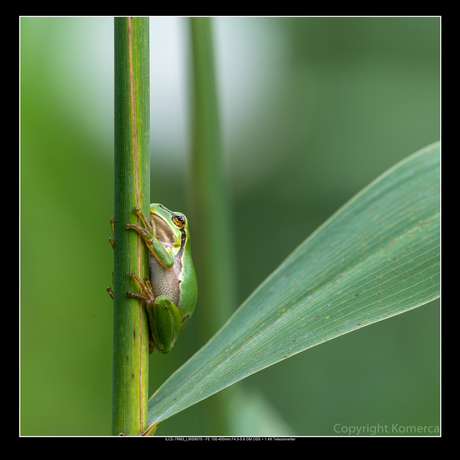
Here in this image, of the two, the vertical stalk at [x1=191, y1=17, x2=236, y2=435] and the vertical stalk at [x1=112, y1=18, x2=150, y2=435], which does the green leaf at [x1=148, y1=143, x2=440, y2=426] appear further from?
the vertical stalk at [x1=191, y1=17, x2=236, y2=435]

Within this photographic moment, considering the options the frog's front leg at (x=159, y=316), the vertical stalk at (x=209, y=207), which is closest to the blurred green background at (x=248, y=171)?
the vertical stalk at (x=209, y=207)

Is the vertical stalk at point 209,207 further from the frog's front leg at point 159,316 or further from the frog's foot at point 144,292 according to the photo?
the frog's foot at point 144,292

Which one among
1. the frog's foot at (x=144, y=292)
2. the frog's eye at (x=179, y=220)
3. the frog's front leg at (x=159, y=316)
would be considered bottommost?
the frog's front leg at (x=159, y=316)

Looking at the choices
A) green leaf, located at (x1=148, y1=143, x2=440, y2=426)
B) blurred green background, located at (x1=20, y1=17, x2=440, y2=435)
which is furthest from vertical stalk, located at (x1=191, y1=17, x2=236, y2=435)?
green leaf, located at (x1=148, y1=143, x2=440, y2=426)

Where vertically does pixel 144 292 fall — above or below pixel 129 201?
below

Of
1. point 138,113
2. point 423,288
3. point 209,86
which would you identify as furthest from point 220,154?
point 423,288

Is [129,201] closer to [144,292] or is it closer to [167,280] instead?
[144,292]

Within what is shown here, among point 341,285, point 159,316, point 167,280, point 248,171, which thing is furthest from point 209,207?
point 248,171
